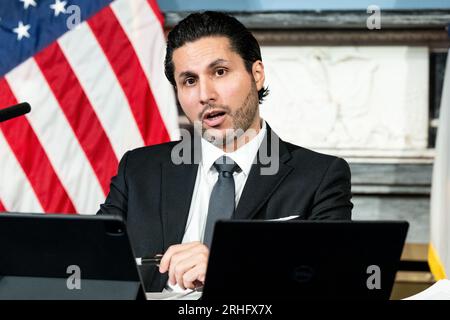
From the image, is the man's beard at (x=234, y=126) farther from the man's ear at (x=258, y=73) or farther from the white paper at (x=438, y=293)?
the white paper at (x=438, y=293)

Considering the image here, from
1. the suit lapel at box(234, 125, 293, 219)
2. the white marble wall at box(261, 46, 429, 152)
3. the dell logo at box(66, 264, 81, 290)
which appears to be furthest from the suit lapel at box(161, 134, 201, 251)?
the white marble wall at box(261, 46, 429, 152)

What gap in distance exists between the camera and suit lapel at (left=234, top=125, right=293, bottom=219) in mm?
1783

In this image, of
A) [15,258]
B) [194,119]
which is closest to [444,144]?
[194,119]

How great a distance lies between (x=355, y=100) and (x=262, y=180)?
119cm

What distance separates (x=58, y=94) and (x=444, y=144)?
1.35 m

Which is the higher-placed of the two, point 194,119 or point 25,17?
point 25,17

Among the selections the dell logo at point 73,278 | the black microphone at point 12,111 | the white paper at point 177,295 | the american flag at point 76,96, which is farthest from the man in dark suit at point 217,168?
the american flag at point 76,96

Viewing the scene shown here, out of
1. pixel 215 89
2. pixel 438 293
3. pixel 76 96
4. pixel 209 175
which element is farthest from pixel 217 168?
pixel 76 96

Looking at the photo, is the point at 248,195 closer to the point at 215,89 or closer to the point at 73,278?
the point at 215,89

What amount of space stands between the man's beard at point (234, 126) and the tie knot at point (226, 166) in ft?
0.14

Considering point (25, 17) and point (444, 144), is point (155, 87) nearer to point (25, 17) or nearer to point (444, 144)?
point (25, 17)

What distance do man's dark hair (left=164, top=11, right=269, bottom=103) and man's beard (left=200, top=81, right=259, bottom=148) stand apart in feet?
0.41

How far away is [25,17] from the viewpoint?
111 inches

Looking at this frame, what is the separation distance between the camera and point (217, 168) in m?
1.85
